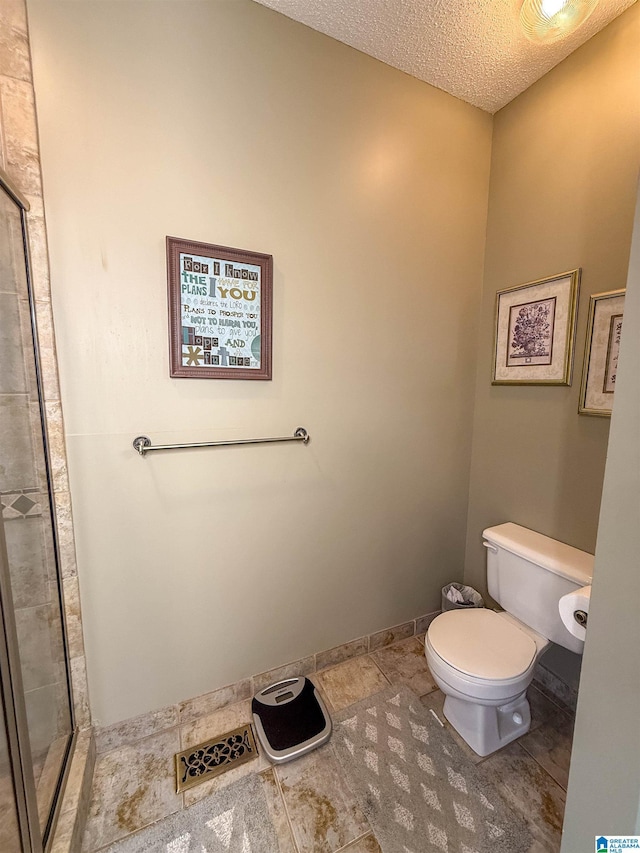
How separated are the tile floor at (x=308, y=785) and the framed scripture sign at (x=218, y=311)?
1444 mm

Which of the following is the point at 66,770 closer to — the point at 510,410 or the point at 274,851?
the point at 274,851

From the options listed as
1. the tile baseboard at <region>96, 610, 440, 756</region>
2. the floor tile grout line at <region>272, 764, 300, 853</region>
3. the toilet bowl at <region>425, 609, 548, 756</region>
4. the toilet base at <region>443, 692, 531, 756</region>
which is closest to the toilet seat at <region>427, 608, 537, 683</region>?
the toilet bowl at <region>425, 609, 548, 756</region>

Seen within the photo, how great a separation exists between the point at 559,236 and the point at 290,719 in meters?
2.34

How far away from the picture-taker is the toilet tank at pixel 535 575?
1286 millimetres

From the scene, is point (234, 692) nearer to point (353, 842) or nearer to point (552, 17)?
point (353, 842)

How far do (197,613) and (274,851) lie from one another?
73 centimetres

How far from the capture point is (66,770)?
44.5 inches

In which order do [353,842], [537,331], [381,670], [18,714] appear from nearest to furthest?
[18,714]
[353,842]
[537,331]
[381,670]

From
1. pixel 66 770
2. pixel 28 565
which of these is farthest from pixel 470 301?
pixel 66 770

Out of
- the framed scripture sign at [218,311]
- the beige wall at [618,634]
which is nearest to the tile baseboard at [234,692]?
the beige wall at [618,634]

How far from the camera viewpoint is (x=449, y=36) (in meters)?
1.29

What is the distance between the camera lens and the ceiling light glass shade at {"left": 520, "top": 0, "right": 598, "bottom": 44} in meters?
1.09

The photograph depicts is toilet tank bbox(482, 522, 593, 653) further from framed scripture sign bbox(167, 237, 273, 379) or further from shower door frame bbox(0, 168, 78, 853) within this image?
shower door frame bbox(0, 168, 78, 853)

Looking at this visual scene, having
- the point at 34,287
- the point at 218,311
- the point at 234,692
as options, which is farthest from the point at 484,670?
the point at 34,287
